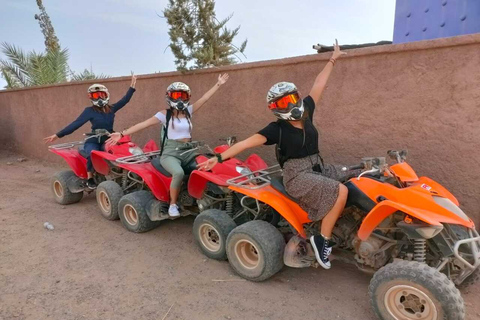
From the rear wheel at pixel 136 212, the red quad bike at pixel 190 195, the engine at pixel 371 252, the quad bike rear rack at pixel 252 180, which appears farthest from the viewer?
the rear wheel at pixel 136 212

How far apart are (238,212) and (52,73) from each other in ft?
38.1

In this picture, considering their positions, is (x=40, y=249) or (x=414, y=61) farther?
(x=40, y=249)

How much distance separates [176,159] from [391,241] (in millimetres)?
2862

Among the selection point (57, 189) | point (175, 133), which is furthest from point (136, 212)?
point (57, 189)

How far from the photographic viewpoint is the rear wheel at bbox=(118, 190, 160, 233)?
5042mm

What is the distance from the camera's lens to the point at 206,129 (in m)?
6.61

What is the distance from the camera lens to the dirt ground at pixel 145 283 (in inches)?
131

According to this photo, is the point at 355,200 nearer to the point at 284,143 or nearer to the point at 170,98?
the point at 284,143

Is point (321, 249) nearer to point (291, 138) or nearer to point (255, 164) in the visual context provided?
point (291, 138)

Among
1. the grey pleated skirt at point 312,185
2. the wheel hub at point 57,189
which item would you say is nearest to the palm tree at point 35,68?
the wheel hub at point 57,189

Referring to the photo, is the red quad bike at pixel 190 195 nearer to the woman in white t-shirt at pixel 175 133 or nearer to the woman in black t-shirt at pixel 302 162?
the woman in white t-shirt at pixel 175 133

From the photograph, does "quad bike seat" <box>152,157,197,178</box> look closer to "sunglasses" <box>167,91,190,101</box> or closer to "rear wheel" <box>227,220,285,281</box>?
"sunglasses" <box>167,91,190,101</box>

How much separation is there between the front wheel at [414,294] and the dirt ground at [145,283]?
0.36 m

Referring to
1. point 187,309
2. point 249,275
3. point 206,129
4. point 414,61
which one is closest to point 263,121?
point 206,129
